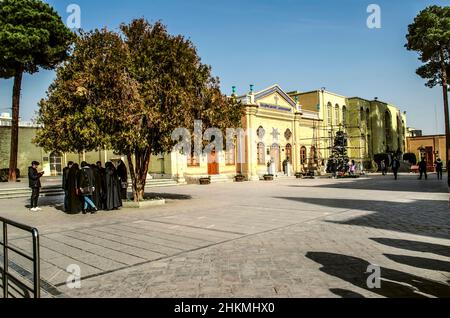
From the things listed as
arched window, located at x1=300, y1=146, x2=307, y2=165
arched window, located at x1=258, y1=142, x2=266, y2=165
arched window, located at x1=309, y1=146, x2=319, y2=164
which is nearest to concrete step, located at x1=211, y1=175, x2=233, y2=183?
arched window, located at x1=258, y1=142, x2=266, y2=165

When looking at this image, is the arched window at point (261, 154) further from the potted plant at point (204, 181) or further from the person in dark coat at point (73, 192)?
the person in dark coat at point (73, 192)

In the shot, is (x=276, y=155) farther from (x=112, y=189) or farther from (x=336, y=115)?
(x=112, y=189)

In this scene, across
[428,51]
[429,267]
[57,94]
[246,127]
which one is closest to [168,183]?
[246,127]

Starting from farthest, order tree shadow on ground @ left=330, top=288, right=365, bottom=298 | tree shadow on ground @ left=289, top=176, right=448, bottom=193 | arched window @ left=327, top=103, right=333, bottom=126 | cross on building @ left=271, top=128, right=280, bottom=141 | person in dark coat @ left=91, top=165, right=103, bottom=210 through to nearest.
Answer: arched window @ left=327, top=103, right=333, bottom=126
cross on building @ left=271, top=128, right=280, bottom=141
tree shadow on ground @ left=289, top=176, right=448, bottom=193
person in dark coat @ left=91, top=165, right=103, bottom=210
tree shadow on ground @ left=330, top=288, right=365, bottom=298

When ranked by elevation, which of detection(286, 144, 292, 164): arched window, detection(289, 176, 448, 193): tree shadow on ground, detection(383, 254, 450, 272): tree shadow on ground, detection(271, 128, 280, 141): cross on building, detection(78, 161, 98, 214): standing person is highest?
detection(271, 128, 280, 141): cross on building

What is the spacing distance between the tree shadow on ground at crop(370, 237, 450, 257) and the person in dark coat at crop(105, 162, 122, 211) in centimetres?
859

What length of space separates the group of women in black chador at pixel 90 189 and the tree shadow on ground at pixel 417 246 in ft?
28.3

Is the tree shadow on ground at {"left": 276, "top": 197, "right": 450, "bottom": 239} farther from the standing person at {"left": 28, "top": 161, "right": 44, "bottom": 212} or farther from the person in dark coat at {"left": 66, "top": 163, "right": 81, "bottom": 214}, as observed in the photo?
the standing person at {"left": 28, "top": 161, "right": 44, "bottom": 212}

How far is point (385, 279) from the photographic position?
4.84 meters

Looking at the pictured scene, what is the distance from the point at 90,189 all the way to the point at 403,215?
940cm

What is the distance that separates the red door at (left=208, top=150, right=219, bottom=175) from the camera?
95.7 ft
